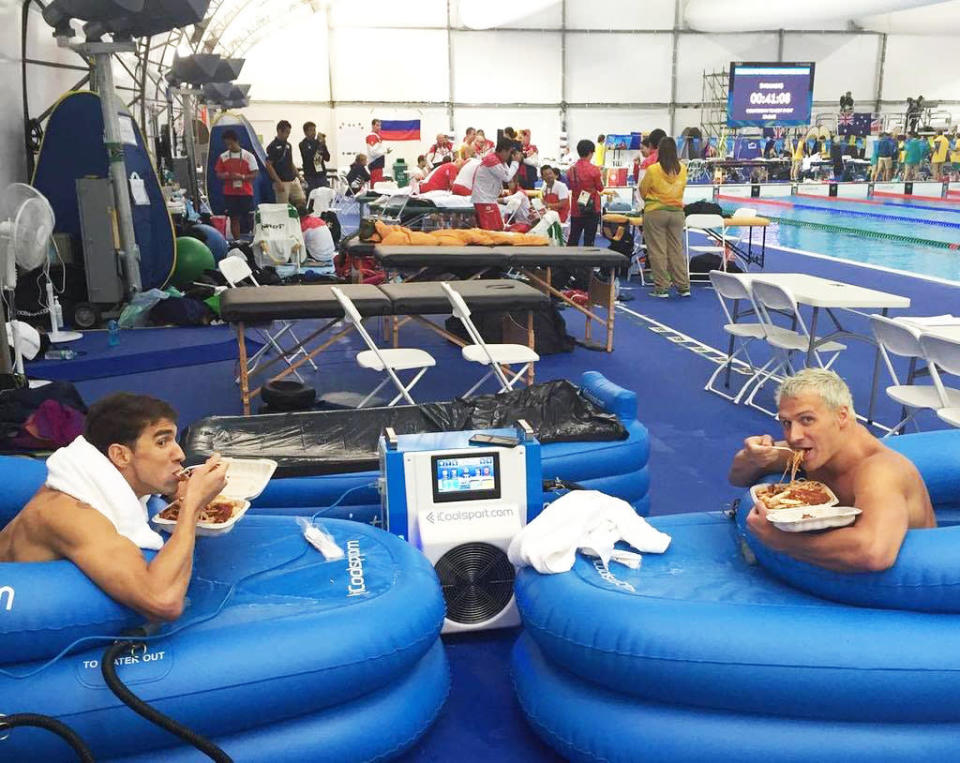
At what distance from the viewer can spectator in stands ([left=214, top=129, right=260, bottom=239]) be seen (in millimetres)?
12312

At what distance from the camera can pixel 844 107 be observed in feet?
82.3

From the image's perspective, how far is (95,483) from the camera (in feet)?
6.90

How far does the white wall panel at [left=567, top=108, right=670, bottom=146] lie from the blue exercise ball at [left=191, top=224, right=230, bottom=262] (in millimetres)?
17363

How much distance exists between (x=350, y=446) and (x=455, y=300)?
1539 millimetres

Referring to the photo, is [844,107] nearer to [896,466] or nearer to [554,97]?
[554,97]

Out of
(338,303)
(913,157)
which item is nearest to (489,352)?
(338,303)

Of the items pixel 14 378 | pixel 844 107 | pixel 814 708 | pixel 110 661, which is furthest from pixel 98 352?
pixel 844 107

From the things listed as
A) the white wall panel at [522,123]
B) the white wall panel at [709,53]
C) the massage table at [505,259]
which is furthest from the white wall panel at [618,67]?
the massage table at [505,259]

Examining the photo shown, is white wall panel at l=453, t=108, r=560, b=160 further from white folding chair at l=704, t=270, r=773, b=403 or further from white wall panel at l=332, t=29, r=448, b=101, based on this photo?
white folding chair at l=704, t=270, r=773, b=403

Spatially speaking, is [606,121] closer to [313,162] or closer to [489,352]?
[313,162]

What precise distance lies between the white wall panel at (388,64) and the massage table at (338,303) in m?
19.7

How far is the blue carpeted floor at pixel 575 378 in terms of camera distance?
2.65 meters

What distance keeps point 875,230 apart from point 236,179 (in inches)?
407

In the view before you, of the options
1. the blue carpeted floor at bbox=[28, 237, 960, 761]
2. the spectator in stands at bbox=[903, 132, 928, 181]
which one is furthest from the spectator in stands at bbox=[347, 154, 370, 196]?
the spectator in stands at bbox=[903, 132, 928, 181]
